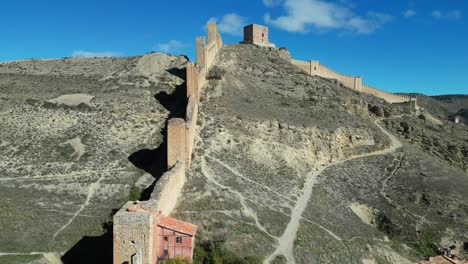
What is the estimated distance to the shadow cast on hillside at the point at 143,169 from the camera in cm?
2300

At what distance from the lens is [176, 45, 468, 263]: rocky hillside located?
27188 mm

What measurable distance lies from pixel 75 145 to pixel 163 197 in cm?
1306

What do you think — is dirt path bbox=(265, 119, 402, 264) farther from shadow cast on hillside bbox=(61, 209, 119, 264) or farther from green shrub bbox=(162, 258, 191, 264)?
shadow cast on hillside bbox=(61, 209, 119, 264)

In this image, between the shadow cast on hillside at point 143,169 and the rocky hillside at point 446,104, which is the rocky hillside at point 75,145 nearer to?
the shadow cast on hillside at point 143,169

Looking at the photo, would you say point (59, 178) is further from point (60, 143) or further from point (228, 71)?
point (228, 71)

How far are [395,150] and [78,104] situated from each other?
29671mm

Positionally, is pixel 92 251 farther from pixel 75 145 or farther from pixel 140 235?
pixel 75 145

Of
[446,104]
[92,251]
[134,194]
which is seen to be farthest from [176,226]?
[446,104]

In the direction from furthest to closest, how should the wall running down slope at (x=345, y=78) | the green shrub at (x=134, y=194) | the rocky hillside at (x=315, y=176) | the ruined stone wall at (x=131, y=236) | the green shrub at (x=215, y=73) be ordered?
the wall running down slope at (x=345, y=78) → the green shrub at (x=215, y=73) → the green shrub at (x=134, y=194) → the rocky hillside at (x=315, y=176) → the ruined stone wall at (x=131, y=236)

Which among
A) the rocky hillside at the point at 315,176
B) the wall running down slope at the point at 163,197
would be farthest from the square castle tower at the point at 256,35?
the wall running down slope at the point at 163,197

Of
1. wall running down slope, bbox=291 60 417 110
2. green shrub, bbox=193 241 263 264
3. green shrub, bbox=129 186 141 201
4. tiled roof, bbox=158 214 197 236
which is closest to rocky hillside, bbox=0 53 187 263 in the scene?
green shrub, bbox=129 186 141 201

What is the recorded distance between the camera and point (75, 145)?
34.6 m

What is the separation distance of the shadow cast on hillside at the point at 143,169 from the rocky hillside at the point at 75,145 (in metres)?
0.08

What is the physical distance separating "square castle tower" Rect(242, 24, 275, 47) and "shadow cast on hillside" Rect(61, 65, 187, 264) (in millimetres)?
16204
